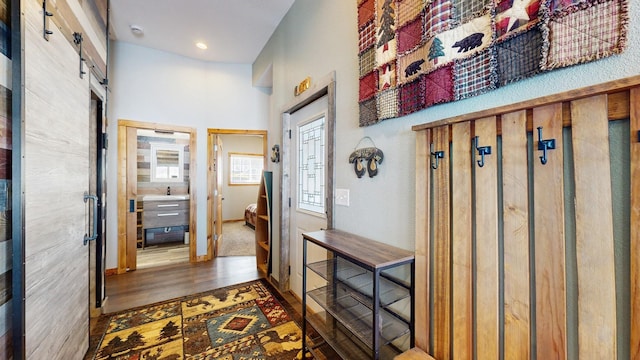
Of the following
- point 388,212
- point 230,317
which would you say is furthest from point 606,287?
point 230,317

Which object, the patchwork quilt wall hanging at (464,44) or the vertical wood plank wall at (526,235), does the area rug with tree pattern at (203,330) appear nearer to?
the vertical wood plank wall at (526,235)

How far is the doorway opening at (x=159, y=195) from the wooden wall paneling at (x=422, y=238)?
3.60m

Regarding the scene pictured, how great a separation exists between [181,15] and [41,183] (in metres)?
2.51

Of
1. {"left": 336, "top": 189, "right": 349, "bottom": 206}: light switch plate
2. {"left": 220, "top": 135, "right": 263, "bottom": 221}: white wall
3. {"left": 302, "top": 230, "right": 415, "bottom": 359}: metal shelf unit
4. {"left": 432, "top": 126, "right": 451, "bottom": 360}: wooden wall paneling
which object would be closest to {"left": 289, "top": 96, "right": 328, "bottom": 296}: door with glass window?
{"left": 336, "top": 189, "right": 349, "bottom": 206}: light switch plate

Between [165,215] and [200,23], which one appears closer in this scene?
[200,23]

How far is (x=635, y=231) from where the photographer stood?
68cm

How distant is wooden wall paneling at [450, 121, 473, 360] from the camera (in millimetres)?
1040

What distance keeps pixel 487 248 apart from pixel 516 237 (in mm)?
119

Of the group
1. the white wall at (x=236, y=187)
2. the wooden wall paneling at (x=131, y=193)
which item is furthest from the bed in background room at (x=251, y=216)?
the wooden wall paneling at (x=131, y=193)

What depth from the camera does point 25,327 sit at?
3.50ft

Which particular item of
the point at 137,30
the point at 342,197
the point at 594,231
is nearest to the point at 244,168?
the point at 137,30

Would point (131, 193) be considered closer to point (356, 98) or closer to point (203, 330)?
point (203, 330)

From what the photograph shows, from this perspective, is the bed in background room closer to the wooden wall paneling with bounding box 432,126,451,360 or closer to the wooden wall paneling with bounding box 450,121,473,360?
the wooden wall paneling with bounding box 432,126,451,360

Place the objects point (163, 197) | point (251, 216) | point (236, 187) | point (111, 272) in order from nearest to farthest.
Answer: point (111, 272) < point (163, 197) < point (251, 216) < point (236, 187)
